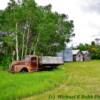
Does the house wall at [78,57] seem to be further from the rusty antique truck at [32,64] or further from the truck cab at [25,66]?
the truck cab at [25,66]

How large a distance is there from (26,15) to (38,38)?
16.4 ft

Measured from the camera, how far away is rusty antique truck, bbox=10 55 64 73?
34.9m

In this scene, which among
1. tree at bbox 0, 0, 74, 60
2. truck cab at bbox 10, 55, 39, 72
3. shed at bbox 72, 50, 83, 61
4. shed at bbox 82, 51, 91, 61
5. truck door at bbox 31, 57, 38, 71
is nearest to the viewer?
truck cab at bbox 10, 55, 39, 72

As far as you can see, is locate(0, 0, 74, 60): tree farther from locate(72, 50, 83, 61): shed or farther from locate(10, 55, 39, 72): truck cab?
locate(72, 50, 83, 61): shed

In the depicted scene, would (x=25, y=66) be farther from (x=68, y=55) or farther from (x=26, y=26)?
(x=68, y=55)

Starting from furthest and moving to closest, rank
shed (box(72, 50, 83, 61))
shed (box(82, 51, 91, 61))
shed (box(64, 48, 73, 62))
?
shed (box(82, 51, 91, 61)) → shed (box(72, 50, 83, 61)) → shed (box(64, 48, 73, 62))

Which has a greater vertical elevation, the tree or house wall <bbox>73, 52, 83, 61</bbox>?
the tree

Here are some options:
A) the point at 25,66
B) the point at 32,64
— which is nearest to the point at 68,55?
the point at 32,64

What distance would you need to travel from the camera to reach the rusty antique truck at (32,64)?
34.9m

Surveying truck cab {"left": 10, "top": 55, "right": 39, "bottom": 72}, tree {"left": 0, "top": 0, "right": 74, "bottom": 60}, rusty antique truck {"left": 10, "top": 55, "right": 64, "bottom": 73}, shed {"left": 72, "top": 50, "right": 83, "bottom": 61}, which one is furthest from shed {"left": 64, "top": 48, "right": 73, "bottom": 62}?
truck cab {"left": 10, "top": 55, "right": 39, "bottom": 72}

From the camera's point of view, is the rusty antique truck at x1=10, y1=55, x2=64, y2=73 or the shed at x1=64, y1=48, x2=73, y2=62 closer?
the rusty antique truck at x1=10, y1=55, x2=64, y2=73

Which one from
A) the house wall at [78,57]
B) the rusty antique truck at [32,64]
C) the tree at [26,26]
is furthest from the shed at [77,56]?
the rusty antique truck at [32,64]

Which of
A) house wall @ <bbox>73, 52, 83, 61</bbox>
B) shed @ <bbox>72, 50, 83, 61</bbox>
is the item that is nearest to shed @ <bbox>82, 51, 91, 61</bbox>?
shed @ <bbox>72, 50, 83, 61</bbox>

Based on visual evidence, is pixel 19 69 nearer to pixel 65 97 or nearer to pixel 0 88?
pixel 0 88
